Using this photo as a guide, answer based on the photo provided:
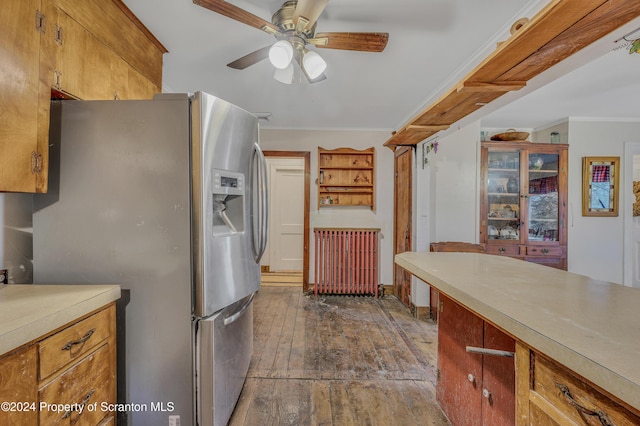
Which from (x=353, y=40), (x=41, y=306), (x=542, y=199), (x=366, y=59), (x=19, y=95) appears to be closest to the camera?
(x=41, y=306)

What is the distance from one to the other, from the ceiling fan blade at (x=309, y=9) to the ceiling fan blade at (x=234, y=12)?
0.59ft

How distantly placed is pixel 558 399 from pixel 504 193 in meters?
3.37

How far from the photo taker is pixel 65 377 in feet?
3.16

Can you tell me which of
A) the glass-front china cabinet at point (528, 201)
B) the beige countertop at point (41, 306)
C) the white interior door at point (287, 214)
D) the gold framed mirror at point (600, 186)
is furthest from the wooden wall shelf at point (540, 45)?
the white interior door at point (287, 214)

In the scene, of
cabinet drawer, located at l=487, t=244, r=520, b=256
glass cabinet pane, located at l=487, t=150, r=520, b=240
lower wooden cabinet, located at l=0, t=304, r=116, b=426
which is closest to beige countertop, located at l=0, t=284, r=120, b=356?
lower wooden cabinet, located at l=0, t=304, r=116, b=426

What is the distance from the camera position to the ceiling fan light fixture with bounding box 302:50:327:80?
168cm

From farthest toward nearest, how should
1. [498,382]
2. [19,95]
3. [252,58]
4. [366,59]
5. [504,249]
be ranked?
[504,249], [366,59], [252,58], [498,382], [19,95]

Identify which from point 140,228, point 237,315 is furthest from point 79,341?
point 237,315

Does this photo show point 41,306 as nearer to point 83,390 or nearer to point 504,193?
point 83,390

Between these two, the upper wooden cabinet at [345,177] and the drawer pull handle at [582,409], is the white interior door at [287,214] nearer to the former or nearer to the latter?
the upper wooden cabinet at [345,177]

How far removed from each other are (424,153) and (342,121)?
1226 millimetres

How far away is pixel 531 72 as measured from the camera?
1353 millimetres

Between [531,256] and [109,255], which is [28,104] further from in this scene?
[531,256]

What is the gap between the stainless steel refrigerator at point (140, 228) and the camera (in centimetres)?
129
